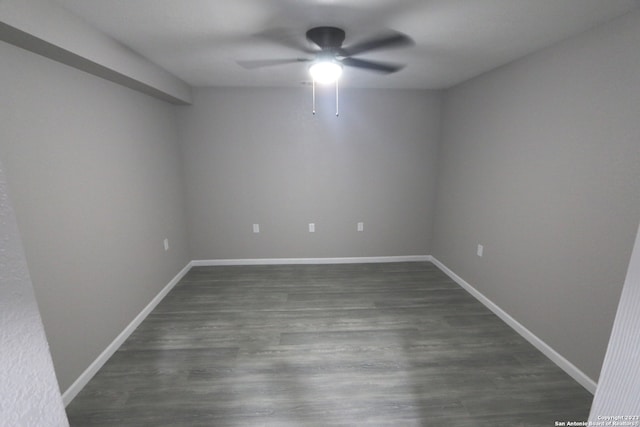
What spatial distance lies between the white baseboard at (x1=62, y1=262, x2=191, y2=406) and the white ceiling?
7.14 feet

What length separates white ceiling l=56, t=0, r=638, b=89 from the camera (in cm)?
147

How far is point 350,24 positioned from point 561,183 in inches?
70.7

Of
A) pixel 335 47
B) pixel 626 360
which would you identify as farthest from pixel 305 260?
pixel 626 360

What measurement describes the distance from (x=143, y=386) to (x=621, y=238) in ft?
10.1

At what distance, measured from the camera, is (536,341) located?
2219mm

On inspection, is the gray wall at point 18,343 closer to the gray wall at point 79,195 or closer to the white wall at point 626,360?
the white wall at point 626,360

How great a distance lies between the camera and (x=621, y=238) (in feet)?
5.36

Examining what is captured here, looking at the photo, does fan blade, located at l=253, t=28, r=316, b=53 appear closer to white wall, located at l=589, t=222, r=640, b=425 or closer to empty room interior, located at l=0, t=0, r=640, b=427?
empty room interior, located at l=0, t=0, r=640, b=427

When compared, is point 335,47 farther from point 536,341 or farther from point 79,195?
point 536,341

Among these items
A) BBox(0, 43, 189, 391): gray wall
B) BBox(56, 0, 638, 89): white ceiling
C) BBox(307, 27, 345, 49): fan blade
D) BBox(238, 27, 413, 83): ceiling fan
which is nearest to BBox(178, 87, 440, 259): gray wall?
BBox(0, 43, 189, 391): gray wall

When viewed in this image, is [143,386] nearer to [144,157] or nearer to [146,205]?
[146,205]

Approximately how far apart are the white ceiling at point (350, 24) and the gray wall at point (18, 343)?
4.96 ft

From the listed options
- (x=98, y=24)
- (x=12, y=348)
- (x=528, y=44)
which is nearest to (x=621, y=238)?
(x=528, y=44)

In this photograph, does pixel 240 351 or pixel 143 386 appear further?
pixel 240 351
